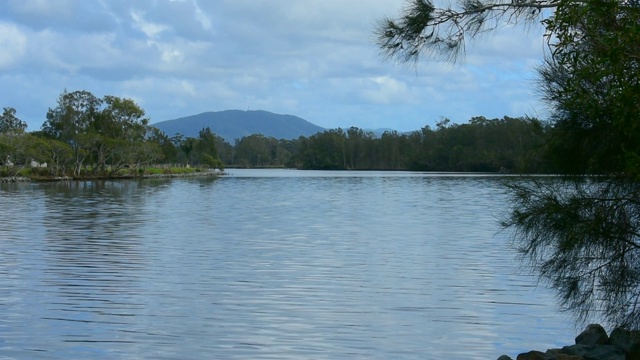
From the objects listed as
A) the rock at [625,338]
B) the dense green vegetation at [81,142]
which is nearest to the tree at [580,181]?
the rock at [625,338]

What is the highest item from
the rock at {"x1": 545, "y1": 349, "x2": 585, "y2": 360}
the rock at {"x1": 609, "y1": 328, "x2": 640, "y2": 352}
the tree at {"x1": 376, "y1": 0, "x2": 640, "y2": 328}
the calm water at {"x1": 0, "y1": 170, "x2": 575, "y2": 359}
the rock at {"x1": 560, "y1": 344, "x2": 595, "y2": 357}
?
the tree at {"x1": 376, "y1": 0, "x2": 640, "y2": 328}

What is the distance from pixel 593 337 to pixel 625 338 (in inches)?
21.2

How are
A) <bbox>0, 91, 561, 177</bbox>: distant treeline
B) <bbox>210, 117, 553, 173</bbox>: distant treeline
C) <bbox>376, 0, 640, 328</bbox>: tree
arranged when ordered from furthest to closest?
<bbox>210, 117, 553, 173</bbox>: distant treeline, <bbox>0, 91, 561, 177</bbox>: distant treeline, <bbox>376, 0, 640, 328</bbox>: tree

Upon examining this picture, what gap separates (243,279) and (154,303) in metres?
2.89

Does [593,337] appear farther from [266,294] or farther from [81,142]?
[81,142]

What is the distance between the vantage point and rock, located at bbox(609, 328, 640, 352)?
359 inches

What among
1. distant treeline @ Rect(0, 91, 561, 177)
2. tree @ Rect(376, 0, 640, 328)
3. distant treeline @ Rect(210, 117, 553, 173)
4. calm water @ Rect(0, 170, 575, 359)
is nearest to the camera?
tree @ Rect(376, 0, 640, 328)

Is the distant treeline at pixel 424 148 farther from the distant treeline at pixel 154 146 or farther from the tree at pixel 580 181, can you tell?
the tree at pixel 580 181

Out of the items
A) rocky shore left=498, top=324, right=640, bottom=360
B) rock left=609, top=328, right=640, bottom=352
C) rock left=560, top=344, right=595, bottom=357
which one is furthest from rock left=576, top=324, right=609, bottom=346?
rock left=560, top=344, right=595, bottom=357

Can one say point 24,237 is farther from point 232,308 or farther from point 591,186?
point 591,186

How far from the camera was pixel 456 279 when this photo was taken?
16.6 meters

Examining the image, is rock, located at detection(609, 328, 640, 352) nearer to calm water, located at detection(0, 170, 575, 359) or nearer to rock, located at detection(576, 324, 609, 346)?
rock, located at detection(576, 324, 609, 346)

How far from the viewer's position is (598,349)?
30.5 ft

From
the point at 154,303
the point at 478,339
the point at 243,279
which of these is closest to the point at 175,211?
the point at 243,279
